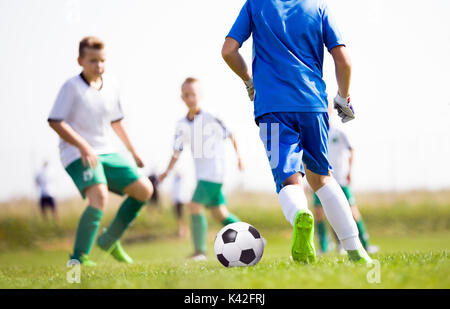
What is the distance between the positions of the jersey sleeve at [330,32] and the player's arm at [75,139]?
7.79 ft

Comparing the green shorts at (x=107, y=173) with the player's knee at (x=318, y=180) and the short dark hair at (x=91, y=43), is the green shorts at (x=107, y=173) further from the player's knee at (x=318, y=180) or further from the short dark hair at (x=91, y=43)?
the player's knee at (x=318, y=180)

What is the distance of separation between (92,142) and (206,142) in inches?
81.3

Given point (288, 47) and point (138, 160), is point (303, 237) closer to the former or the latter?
point (288, 47)

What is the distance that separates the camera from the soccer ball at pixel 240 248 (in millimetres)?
3855

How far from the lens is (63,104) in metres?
4.76

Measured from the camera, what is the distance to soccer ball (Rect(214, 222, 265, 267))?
3.86 m

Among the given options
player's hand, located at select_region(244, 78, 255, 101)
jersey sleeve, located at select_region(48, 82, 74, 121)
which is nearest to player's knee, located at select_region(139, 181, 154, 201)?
jersey sleeve, located at select_region(48, 82, 74, 121)

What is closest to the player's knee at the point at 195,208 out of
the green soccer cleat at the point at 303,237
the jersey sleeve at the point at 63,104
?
the jersey sleeve at the point at 63,104

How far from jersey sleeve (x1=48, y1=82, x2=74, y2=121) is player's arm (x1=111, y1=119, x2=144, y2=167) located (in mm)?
608

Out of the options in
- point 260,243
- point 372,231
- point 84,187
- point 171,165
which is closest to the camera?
point 260,243
